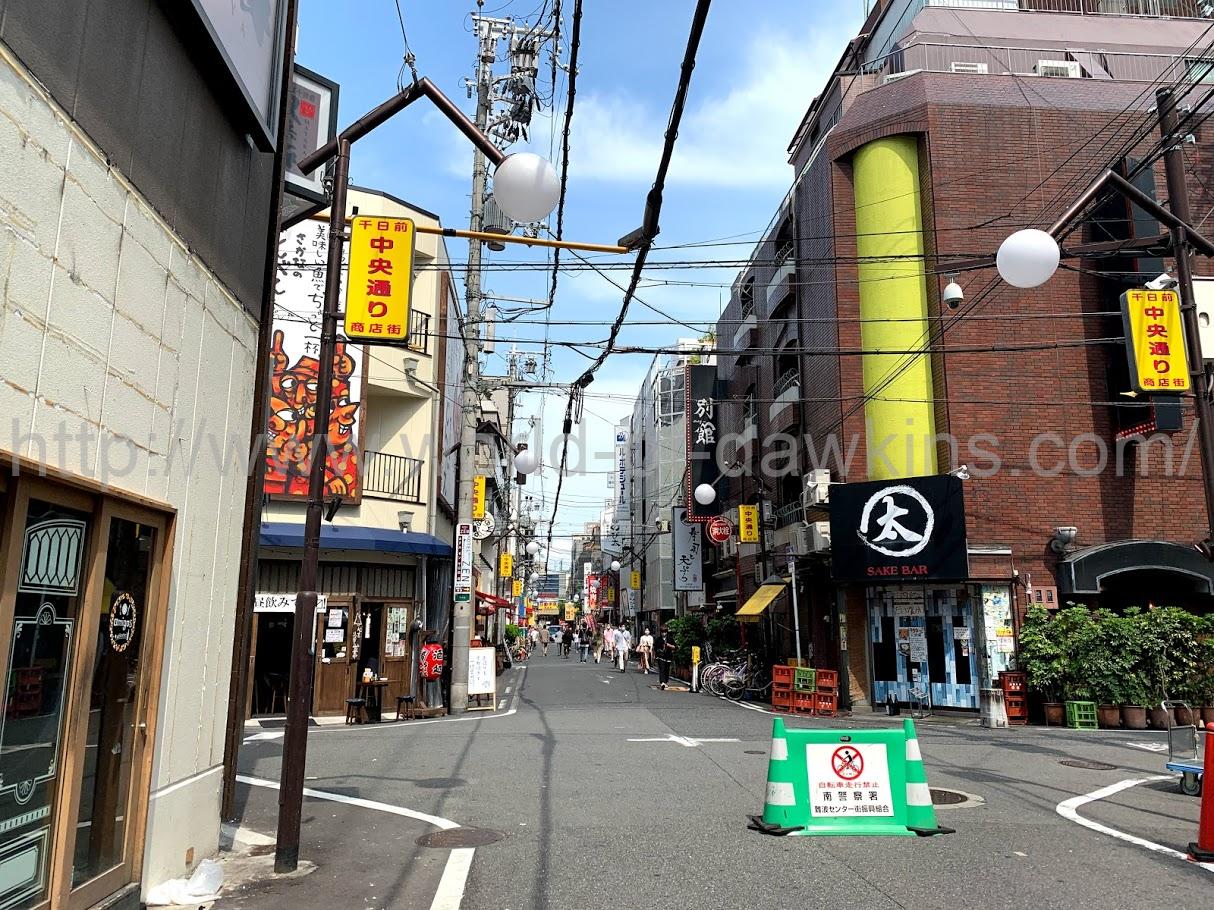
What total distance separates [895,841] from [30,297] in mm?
7478

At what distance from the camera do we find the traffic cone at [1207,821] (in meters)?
7.12

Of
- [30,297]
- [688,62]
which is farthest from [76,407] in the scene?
[688,62]

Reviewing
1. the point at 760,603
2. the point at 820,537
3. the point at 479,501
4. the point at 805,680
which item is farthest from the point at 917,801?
the point at 479,501

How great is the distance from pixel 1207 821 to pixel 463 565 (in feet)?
47.2

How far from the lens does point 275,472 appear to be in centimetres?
1816

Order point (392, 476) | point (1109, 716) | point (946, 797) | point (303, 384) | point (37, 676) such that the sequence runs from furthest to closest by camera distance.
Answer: point (392, 476) < point (303, 384) < point (1109, 716) < point (946, 797) < point (37, 676)

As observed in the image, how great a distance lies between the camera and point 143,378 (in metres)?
5.58

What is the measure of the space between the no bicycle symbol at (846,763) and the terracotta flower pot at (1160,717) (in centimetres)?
1190

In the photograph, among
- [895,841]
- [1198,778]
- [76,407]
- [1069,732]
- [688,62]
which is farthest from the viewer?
[1069,732]

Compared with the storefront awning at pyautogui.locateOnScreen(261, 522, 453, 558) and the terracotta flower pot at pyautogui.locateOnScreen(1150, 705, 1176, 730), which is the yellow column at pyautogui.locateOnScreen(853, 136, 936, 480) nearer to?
the terracotta flower pot at pyautogui.locateOnScreen(1150, 705, 1176, 730)

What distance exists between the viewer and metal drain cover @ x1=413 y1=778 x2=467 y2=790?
10.3 meters

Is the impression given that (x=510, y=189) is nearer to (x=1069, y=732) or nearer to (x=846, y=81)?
(x=1069, y=732)

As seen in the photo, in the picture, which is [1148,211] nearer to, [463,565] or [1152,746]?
[1152,746]

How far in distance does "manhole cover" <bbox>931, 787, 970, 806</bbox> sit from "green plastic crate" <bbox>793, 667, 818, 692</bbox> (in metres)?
9.13
